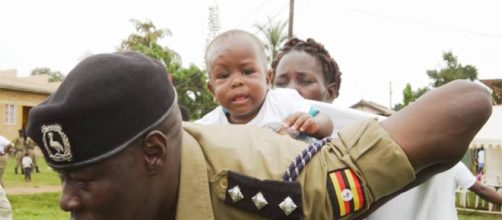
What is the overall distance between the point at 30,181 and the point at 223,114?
19.2 meters

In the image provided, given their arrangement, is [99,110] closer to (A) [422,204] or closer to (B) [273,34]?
(A) [422,204]

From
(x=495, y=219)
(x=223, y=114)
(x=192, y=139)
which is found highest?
(x=192, y=139)

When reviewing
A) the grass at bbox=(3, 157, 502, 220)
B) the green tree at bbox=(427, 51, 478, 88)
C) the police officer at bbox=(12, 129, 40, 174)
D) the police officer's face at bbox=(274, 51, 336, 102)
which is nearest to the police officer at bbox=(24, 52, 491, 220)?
the police officer's face at bbox=(274, 51, 336, 102)

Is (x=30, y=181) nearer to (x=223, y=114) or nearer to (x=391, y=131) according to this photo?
(x=223, y=114)

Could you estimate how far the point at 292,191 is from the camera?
154cm

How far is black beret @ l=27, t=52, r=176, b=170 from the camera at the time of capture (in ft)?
4.63

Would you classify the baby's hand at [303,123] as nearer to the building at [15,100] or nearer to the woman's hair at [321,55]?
the woman's hair at [321,55]

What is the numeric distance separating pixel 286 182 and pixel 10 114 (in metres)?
37.5

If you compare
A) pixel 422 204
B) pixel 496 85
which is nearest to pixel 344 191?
pixel 422 204

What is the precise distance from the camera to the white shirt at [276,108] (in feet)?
8.46

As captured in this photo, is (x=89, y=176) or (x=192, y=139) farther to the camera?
(x=192, y=139)

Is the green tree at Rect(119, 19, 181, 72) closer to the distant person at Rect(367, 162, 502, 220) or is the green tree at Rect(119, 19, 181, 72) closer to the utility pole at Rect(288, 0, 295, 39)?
the utility pole at Rect(288, 0, 295, 39)

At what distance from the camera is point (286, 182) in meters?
1.55

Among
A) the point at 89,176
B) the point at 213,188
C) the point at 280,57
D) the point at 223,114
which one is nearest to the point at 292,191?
the point at 213,188
